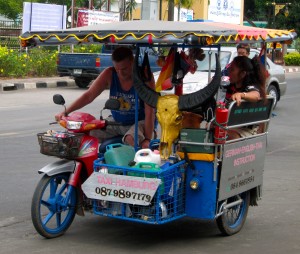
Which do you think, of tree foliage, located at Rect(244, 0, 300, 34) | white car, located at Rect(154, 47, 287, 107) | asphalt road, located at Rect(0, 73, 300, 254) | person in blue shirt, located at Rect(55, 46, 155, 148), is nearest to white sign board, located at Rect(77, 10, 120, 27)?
white car, located at Rect(154, 47, 287, 107)

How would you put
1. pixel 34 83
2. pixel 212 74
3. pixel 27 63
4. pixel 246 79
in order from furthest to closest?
pixel 27 63 → pixel 34 83 → pixel 212 74 → pixel 246 79

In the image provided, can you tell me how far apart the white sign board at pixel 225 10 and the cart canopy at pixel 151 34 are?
3482cm

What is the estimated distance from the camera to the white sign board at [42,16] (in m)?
26.9

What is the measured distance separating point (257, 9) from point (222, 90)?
56.4 m

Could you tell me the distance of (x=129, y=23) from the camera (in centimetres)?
609

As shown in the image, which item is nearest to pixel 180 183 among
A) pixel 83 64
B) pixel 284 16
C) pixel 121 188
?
pixel 121 188

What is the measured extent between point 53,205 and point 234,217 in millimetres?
1746

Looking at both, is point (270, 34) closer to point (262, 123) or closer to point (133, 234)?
point (262, 123)

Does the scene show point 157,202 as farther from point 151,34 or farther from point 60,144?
point 151,34

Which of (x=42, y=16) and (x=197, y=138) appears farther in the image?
(x=42, y=16)

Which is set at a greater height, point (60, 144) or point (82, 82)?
point (60, 144)

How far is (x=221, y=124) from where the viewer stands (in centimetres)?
578

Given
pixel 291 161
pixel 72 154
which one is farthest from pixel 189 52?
pixel 291 161

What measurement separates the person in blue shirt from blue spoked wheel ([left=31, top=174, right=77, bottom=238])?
634 mm
